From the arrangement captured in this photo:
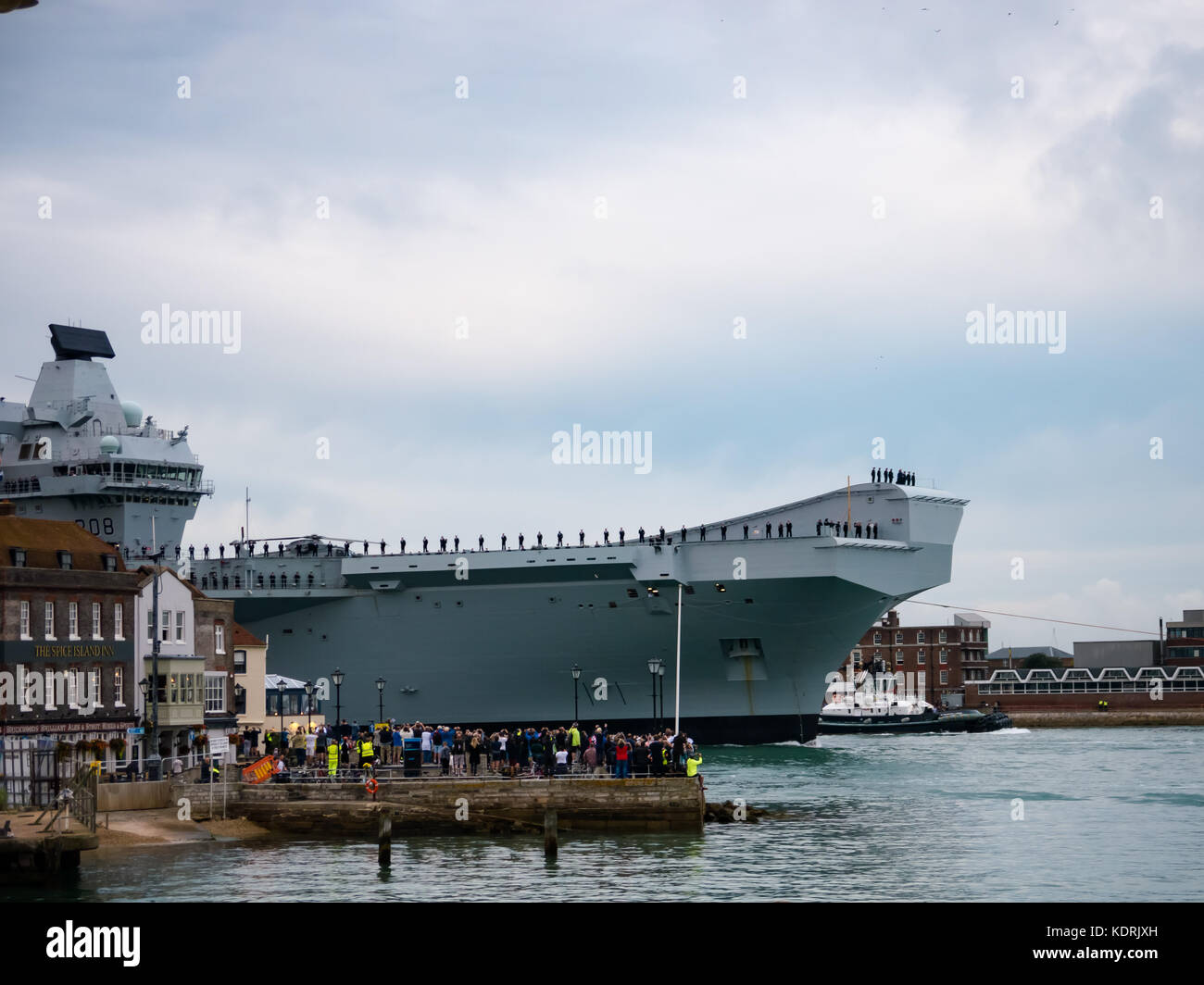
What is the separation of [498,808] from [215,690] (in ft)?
50.4

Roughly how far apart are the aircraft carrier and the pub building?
22.7m

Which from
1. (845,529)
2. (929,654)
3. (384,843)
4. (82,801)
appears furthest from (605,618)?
(929,654)

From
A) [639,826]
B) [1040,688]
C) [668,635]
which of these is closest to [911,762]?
[668,635]

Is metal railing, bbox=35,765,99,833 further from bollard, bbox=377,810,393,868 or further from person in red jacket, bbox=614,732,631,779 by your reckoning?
person in red jacket, bbox=614,732,631,779

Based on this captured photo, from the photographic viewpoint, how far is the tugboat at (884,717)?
104 metres

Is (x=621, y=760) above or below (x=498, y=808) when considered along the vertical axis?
above

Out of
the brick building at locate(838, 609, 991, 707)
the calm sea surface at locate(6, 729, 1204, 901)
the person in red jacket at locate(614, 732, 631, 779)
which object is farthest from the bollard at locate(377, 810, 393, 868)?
the brick building at locate(838, 609, 991, 707)

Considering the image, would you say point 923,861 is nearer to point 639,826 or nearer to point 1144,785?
point 639,826

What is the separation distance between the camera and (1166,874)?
28953 millimetres

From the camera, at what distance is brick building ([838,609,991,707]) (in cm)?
14200

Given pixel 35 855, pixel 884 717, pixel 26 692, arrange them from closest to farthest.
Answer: pixel 35 855, pixel 26 692, pixel 884 717

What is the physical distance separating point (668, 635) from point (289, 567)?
1699 cm

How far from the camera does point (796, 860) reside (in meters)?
Result: 30.0

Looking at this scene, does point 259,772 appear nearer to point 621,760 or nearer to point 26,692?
point 26,692
